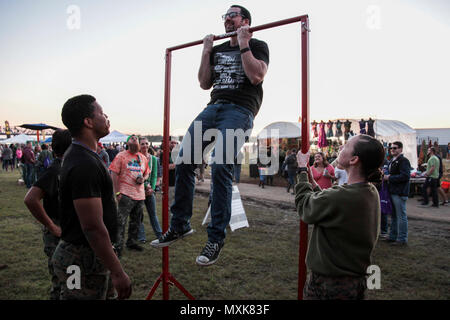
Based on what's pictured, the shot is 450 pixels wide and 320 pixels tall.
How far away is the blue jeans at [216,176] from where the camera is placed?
2.60m

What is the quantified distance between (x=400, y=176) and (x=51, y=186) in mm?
6395

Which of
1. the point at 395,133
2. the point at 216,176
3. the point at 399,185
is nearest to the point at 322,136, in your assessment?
the point at 395,133

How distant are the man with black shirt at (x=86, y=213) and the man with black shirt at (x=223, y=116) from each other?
78cm

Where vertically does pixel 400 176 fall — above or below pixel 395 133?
below

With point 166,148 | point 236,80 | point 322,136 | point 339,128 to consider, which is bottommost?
point 166,148

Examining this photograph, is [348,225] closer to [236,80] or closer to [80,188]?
[236,80]

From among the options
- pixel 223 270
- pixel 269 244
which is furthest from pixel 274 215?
pixel 223 270

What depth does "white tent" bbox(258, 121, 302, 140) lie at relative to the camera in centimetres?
1825

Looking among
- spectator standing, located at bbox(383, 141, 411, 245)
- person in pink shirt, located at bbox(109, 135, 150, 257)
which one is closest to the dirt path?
spectator standing, located at bbox(383, 141, 411, 245)

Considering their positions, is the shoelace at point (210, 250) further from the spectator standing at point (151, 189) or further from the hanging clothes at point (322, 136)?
the hanging clothes at point (322, 136)

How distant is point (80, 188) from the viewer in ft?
6.09

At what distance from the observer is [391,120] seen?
15.9 metres

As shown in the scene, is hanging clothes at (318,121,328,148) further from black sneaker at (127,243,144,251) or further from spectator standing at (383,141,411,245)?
black sneaker at (127,243,144,251)
